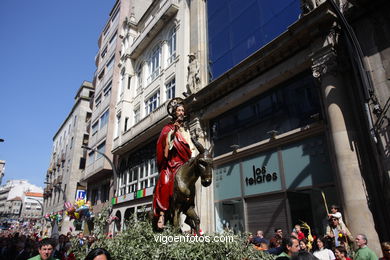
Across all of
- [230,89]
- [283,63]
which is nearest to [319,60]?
[283,63]

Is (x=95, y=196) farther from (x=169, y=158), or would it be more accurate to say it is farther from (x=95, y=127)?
(x=169, y=158)

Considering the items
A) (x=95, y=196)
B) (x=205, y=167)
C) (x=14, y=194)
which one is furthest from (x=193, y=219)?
(x=14, y=194)

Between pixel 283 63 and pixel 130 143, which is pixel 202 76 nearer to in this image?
pixel 283 63

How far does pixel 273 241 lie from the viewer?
7465mm

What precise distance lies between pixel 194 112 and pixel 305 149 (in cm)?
697

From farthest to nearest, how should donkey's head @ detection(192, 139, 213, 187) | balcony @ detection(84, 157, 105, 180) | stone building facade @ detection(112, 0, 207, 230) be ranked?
balcony @ detection(84, 157, 105, 180), stone building facade @ detection(112, 0, 207, 230), donkey's head @ detection(192, 139, 213, 187)

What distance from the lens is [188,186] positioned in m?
5.20

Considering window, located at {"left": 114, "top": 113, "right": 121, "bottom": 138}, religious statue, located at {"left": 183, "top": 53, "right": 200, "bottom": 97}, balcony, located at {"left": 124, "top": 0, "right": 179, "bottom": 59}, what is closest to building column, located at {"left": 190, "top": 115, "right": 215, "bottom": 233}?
religious statue, located at {"left": 183, "top": 53, "right": 200, "bottom": 97}

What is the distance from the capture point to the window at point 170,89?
19.7 metres

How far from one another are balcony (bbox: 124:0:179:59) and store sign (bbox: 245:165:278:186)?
1409 cm

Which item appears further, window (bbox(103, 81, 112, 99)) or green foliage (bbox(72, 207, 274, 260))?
window (bbox(103, 81, 112, 99))

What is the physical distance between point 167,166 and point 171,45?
17026mm

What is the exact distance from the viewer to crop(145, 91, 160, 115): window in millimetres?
21484

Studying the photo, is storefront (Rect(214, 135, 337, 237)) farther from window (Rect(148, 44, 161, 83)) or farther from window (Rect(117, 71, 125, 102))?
window (Rect(117, 71, 125, 102))
